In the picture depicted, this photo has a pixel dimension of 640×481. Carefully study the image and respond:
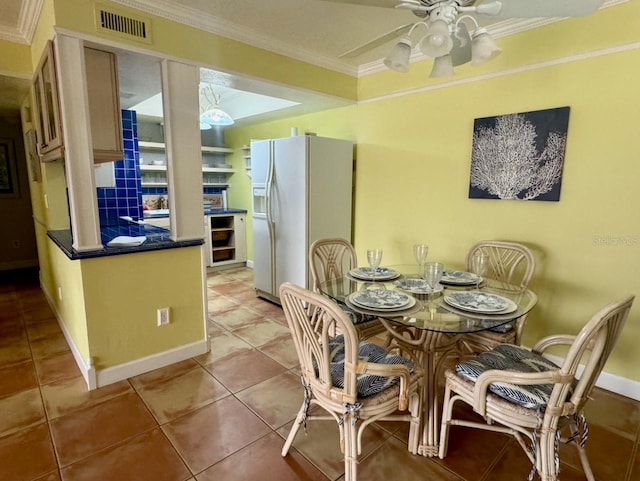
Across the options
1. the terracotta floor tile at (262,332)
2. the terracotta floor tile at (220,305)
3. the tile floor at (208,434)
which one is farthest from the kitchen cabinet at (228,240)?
the tile floor at (208,434)

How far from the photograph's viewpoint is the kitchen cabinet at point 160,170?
4898mm

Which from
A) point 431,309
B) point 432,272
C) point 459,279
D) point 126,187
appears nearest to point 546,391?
point 431,309

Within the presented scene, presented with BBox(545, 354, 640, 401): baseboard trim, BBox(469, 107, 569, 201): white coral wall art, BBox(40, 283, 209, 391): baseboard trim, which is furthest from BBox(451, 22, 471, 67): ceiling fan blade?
BBox(40, 283, 209, 391): baseboard trim

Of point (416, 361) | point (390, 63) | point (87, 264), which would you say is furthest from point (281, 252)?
point (390, 63)

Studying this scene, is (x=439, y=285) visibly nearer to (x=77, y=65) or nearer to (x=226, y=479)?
(x=226, y=479)

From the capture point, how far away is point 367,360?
1.67 metres

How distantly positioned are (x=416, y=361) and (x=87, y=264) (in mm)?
2034

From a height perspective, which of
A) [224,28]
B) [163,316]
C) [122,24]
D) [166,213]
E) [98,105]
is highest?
[224,28]

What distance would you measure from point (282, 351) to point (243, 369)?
368 mm

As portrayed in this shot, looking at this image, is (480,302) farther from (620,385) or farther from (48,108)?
(48,108)

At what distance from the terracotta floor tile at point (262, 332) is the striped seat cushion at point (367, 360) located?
125 cm

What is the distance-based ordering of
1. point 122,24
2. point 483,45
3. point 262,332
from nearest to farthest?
1. point 483,45
2. point 122,24
3. point 262,332

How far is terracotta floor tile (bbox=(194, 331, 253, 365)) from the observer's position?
8.75ft

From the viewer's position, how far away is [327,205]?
11.5 feet
